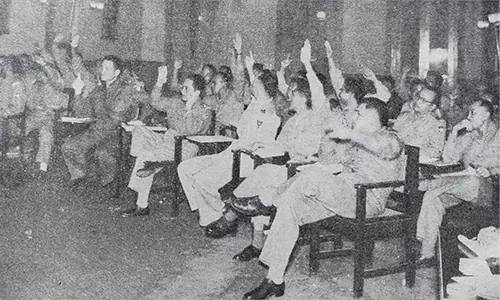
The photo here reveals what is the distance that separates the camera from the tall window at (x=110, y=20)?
735cm

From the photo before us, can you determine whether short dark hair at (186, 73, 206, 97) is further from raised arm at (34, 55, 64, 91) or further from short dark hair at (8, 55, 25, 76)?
short dark hair at (8, 55, 25, 76)

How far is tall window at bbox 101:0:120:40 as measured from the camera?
735cm

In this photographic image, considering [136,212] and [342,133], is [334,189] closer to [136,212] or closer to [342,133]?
[342,133]

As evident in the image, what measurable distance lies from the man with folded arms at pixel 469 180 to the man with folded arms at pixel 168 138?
6.32 feet

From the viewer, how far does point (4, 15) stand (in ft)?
19.4

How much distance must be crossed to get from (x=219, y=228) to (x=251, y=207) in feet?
2.63

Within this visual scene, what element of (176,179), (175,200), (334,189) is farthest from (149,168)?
(334,189)

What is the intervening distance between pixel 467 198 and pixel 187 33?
5.65 meters

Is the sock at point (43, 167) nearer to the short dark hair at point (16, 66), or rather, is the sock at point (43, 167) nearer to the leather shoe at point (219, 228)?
the short dark hair at point (16, 66)

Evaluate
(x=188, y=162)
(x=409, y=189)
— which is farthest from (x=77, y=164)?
(x=409, y=189)

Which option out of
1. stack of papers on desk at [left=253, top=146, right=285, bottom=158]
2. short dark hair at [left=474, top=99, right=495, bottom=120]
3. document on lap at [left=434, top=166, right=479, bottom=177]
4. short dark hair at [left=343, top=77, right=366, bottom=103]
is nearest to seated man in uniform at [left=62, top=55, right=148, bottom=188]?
stack of papers on desk at [left=253, top=146, right=285, bottom=158]

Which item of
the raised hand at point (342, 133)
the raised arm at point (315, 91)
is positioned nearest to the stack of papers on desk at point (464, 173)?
the raised hand at point (342, 133)

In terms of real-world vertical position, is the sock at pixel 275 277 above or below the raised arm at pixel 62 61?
below

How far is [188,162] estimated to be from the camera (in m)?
4.04
